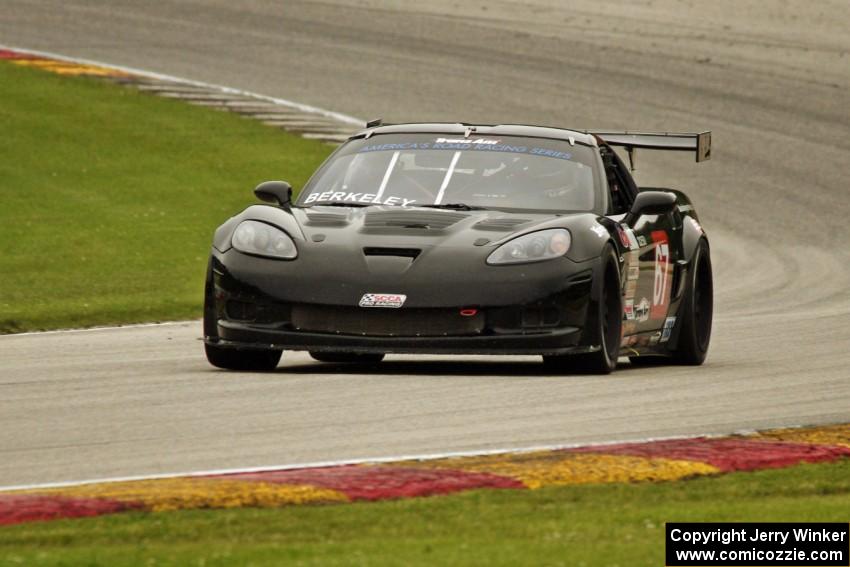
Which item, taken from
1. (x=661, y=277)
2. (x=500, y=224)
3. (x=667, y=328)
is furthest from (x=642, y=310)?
(x=500, y=224)

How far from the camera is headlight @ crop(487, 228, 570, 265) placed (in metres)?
9.75

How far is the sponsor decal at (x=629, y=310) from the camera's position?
10.3 metres

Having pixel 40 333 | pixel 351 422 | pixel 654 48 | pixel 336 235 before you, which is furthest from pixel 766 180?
pixel 351 422

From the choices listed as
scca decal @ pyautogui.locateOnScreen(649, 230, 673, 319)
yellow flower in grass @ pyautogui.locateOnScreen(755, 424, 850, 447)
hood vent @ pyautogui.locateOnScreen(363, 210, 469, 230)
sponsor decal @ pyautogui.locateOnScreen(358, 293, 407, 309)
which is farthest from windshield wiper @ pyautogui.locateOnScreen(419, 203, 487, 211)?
yellow flower in grass @ pyautogui.locateOnScreen(755, 424, 850, 447)

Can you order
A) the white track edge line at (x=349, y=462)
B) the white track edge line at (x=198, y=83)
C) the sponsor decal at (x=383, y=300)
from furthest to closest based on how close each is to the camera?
the white track edge line at (x=198, y=83)
the sponsor decal at (x=383, y=300)
the white track edge line at (x=349, y=462)

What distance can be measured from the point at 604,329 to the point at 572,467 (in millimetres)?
2923

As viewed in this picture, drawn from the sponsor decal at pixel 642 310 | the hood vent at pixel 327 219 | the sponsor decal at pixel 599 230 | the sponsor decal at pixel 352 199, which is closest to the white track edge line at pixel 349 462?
the sponsor decal at pixel 599 230

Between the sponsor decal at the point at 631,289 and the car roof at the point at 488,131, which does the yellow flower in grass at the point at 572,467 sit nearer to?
the sponsor decal at the point at 631,289

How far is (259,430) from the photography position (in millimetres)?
7801

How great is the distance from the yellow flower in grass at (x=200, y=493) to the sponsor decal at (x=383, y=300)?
3187 mm

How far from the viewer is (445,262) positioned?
9.72m

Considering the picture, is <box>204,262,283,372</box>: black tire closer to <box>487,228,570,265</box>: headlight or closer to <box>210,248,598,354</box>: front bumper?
<box>210,248,598,354</box>: front bumper

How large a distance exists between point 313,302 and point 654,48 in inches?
983

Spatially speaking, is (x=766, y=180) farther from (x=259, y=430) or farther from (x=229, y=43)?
(x=259, y=430)
